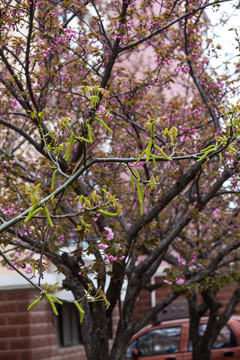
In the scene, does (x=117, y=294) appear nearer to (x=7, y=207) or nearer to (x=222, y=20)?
(x=7, y=207)

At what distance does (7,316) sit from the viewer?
12891mm

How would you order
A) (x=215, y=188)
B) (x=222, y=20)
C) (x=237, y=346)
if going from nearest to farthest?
(x=215, y=188) → (x=222, y=20) → (x=237, y=346)

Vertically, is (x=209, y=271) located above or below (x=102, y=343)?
above

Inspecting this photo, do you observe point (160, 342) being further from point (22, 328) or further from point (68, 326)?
point (22, 328)

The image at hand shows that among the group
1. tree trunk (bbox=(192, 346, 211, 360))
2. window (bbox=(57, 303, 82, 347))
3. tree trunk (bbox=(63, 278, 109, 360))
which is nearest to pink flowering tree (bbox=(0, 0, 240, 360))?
tree trunk (bbox=(63, 278, 109, 360))

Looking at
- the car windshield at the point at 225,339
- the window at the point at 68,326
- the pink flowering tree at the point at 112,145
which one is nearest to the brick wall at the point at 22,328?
the window at the point at 68,326

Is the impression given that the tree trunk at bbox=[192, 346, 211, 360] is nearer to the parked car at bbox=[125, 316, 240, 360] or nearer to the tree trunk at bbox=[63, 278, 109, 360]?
the parked car at bbox=[125, 316, 240, 360]

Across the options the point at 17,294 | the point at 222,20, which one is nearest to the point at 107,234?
the point at 222,20

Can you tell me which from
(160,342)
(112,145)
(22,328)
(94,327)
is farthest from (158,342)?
(94,327)

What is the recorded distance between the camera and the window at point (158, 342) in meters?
13.3

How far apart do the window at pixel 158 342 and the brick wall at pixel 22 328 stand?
1.89 m

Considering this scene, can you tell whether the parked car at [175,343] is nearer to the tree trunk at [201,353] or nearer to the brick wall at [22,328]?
the tree trunk at [201,353]

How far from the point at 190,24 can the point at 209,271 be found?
12.0 ft

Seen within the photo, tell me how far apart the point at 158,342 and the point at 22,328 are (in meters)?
2.85
